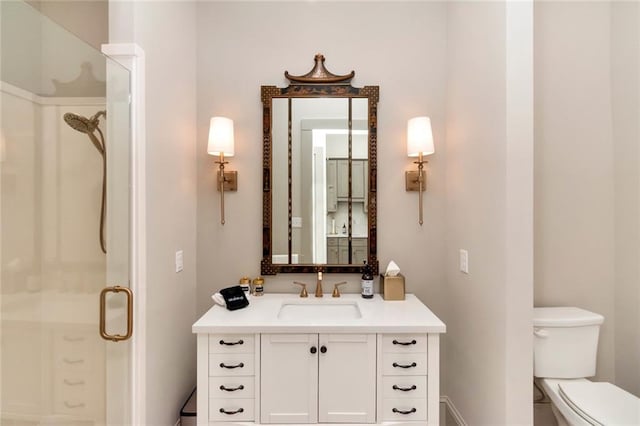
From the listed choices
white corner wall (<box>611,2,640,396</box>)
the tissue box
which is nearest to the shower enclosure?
the tissue box

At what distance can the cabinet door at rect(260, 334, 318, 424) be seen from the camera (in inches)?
63.7

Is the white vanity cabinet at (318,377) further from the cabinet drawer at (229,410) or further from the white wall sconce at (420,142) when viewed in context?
the white wall sconce at (420,142)

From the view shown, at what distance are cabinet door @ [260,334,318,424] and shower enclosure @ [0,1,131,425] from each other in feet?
1.98

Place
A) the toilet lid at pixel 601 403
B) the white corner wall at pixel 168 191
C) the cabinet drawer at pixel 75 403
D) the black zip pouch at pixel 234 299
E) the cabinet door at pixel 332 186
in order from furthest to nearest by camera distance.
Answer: the cabinet door at pixel 332 186
the black zip pouch at pixel 234 299
the white corner wall at pixel 168 191
the toilet lid at pixel 601 403
the cabinet drawer at pixel 75 403

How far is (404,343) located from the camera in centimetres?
162

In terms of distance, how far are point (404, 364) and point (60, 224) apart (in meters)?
1.54

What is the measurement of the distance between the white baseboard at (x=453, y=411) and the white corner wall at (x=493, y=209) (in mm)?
48

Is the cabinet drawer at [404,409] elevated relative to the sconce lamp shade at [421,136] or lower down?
lower down

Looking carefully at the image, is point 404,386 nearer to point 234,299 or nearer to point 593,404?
point 593,404

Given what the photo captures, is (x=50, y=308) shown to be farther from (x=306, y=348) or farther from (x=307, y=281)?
(x=307, y=281)

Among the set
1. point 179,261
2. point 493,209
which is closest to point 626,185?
point 493,209

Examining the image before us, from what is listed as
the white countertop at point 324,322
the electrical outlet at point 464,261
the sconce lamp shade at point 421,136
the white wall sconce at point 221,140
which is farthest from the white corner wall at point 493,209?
the white wall sconce at point 221,140

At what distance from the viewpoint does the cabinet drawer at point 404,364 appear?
162 centimetres

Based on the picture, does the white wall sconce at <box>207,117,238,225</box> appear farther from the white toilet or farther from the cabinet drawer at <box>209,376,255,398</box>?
the white toilet
